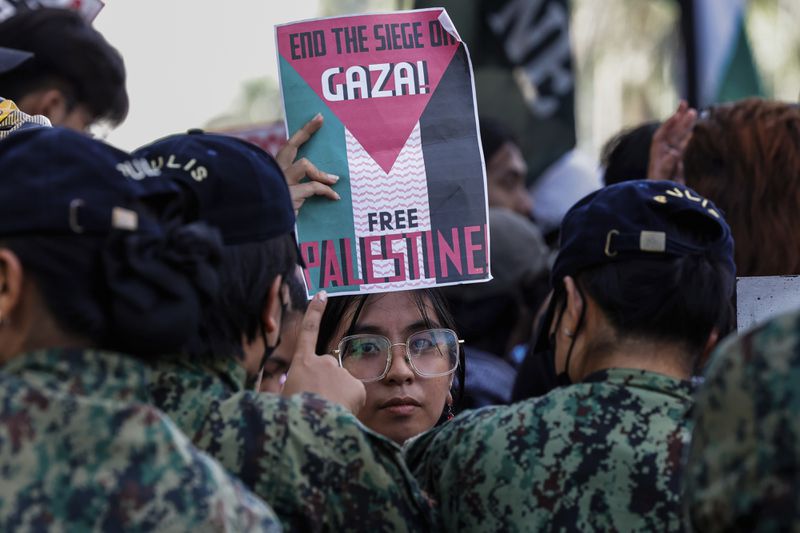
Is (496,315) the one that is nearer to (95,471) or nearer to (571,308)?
(571,308)

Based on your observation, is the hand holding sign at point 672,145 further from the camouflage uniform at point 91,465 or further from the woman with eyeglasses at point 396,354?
the camouflage uniform at point 91,465

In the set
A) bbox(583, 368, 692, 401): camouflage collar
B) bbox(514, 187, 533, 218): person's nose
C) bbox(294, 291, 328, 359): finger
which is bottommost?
bbox(514, 187, 533, 218): person's nose

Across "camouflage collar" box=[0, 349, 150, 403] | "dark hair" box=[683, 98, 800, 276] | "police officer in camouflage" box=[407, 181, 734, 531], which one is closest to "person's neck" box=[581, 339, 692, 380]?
"police officer in camouflage" box=[407, 181, 734, 531]

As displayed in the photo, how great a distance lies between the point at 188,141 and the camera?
2.82 metres

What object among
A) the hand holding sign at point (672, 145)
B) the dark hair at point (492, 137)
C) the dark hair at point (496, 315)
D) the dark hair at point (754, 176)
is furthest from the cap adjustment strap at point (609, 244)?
the dark hair at point (492, 137)

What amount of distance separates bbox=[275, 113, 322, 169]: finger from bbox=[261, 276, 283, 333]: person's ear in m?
0.83

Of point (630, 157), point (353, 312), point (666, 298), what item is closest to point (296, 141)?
point (353, 312)

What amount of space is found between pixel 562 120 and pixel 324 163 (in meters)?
5.91

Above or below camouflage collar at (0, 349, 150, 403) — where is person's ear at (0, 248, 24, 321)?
above

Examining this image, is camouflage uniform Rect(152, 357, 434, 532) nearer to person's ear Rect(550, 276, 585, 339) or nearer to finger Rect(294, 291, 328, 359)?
finger Rect(294, 291, 328, 359)

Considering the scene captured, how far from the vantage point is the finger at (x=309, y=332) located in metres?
3.00

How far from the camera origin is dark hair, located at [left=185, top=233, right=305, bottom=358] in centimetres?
265

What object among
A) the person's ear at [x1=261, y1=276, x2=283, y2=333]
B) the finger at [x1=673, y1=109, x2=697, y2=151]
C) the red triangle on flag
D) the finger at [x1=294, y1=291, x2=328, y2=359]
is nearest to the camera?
the person's ear at [x1=261, y1=276, x2=283, y2=333]

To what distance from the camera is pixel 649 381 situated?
113 inches
